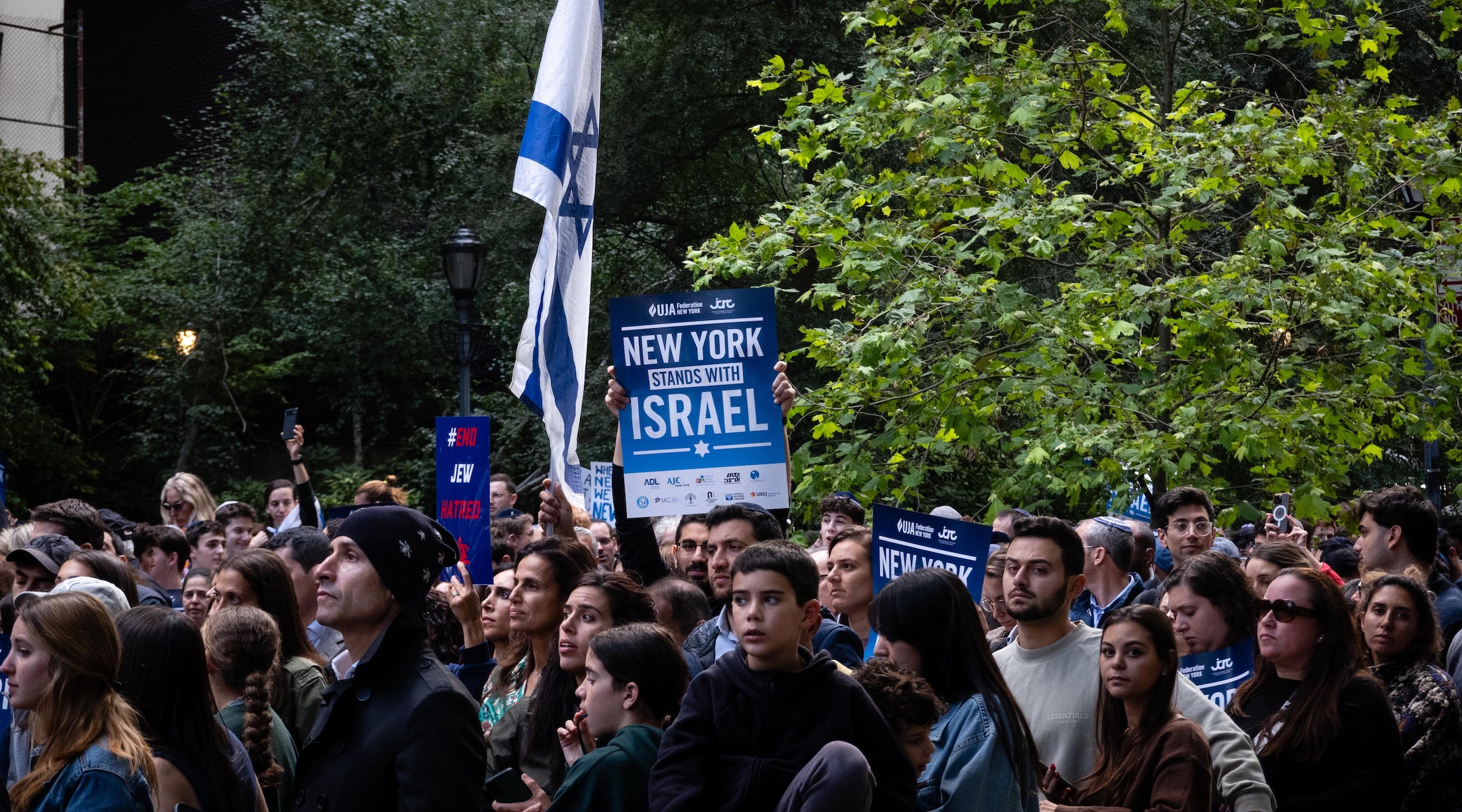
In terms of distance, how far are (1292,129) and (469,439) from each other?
20.3ft

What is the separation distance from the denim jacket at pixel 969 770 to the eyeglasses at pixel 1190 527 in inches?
208

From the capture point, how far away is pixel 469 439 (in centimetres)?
922

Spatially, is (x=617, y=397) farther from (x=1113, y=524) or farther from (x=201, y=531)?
(x=201, y=531)

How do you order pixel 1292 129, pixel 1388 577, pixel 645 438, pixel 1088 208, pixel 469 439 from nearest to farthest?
pixel 1388 577 < pixel 645 438 < pixel 469 439 < pixel 1292 129 < pixel 1088 208

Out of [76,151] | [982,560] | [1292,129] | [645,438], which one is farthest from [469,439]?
[76,151]

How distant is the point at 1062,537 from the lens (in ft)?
18.5

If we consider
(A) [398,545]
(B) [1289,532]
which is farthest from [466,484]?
(B) [1289,532]

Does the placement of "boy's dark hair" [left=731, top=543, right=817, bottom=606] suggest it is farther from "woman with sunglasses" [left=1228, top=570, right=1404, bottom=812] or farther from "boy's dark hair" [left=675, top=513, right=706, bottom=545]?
"boy's dark hair" [left=675, top=513, right=706, bottom=545]

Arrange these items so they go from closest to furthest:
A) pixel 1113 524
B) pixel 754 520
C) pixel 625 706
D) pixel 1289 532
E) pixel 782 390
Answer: pixel 625 706 → pixel 754 520 → pixel 782 390 → pixel 1113 524 → pixel 1289 532

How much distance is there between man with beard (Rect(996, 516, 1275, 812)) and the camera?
4.97 m

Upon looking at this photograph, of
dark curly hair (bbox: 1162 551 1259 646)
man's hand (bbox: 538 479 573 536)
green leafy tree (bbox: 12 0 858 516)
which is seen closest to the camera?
dark curly hair (bbox: 1162 551 1259 646)

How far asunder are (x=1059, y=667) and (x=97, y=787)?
3.31 metres

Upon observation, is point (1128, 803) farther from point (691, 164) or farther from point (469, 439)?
point (691, 164)

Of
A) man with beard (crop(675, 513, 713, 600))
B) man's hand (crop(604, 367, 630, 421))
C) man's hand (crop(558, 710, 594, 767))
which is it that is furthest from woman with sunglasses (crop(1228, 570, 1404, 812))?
man's hand (crop(604, 367, 630, 421))
